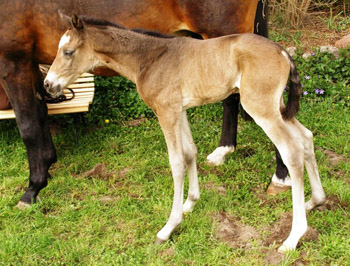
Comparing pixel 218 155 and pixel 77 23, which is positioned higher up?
pixel 77 23

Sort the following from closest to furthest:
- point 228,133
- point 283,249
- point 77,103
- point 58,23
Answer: point 283,249 → point 58,23 → point 228,133 → point 77,103

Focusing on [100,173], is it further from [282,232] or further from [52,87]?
[282,232]

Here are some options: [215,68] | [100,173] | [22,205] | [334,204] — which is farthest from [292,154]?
[22,205]

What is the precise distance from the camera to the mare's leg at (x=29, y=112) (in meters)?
3.76

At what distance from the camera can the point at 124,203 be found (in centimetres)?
387

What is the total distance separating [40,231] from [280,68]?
2.29 m

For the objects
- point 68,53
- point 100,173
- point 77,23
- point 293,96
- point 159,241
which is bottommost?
point 100,173

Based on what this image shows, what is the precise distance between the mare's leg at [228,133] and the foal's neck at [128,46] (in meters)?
1.54

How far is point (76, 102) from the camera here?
4914mm

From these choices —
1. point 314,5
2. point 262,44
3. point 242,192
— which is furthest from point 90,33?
point 314,5

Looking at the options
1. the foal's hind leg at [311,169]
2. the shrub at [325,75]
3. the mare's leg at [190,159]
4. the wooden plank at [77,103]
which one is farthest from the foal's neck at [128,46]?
the shrub at [325,75]

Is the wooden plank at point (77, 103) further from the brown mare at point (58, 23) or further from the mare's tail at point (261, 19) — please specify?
the mare's tail at point (261, 19)

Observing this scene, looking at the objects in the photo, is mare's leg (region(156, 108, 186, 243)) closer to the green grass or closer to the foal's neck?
the green grass

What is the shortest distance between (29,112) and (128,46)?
4.29ft
